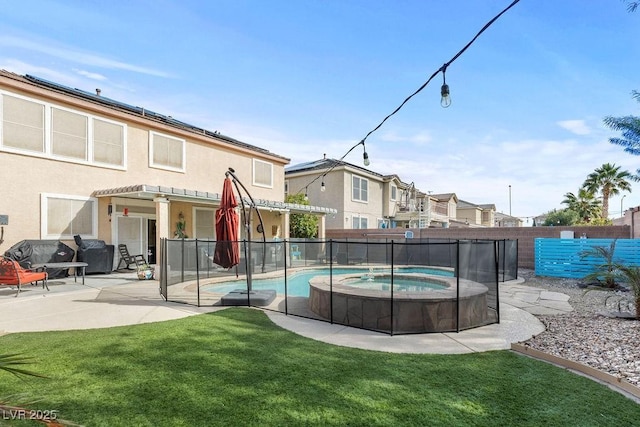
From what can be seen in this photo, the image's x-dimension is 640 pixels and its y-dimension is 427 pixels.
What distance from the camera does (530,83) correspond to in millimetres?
8477

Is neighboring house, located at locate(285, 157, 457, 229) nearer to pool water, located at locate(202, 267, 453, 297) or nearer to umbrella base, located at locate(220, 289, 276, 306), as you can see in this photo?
pool water, located at locate(202, 267, 453, 297)

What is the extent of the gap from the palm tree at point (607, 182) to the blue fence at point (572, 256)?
2125cm

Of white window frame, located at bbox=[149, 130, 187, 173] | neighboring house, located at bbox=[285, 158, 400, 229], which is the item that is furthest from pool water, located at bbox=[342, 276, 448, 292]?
neighboring house, located at bbox=[285, 158, 400, 229]

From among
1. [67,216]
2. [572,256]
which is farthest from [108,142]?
[572,256]

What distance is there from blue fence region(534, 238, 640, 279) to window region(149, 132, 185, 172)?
596 inches

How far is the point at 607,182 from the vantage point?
2912 centimetres

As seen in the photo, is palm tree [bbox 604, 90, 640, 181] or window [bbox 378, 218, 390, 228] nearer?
palm tree [bbox 604, 90, 640, 181]

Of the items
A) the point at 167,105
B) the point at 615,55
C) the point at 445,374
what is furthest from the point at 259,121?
the point at 445,374

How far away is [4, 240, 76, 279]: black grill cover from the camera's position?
392 inches

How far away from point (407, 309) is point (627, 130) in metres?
9.41

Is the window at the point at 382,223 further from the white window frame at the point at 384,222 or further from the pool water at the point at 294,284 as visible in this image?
the pool water at the point at 294,284

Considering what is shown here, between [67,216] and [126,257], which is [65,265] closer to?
[67,216]

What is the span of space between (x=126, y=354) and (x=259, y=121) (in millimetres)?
10407

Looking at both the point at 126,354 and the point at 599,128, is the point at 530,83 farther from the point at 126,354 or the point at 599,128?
the point at 126,354
